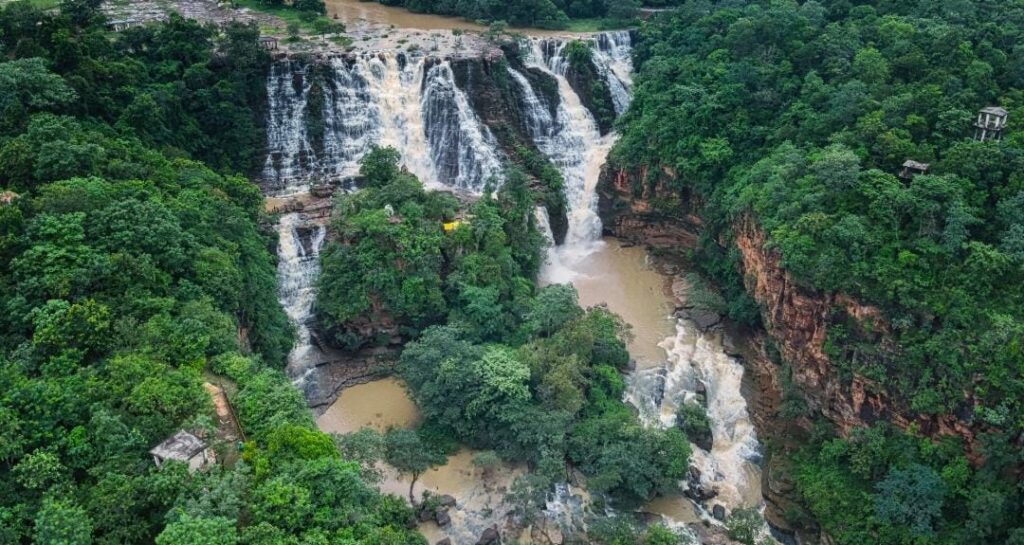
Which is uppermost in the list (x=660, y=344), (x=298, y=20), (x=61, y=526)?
(x=298, y=20)

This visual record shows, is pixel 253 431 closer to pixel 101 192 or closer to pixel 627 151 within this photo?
pixel 101 192

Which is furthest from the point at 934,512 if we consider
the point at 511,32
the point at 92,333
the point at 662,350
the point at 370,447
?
the point at 511,32

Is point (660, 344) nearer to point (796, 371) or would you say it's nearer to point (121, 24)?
point (796, 371)

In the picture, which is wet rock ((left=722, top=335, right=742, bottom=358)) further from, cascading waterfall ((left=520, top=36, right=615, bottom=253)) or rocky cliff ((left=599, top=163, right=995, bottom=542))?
cascading waterfall ((left=520, top=36, right=615, bottom=253))

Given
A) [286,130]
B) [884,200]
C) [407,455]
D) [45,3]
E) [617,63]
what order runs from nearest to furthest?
1. [407,455]
2. [884,200]
3. [286,130]
4. [45,3]
5. [617,63]

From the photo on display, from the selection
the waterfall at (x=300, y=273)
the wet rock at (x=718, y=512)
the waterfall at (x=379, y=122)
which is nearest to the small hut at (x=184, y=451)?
the waterfall at (x=300, y=273)

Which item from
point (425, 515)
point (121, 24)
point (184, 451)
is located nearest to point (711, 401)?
point (425, 515)

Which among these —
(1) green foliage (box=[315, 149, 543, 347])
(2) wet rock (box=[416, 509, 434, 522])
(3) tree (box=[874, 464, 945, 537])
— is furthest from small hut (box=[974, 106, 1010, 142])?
(2) wet rock (box=[416, 509, 434, 522])
